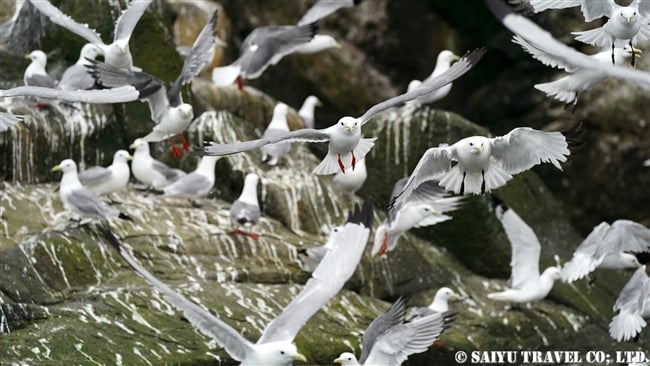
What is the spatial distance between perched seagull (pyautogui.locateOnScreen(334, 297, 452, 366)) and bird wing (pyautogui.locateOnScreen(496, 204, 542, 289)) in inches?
93.8

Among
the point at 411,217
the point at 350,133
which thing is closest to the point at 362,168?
the point at 411,217

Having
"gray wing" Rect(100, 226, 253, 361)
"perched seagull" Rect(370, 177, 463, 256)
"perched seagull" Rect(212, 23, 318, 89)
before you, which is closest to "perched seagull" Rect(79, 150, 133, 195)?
"perched seagull" Rect(370, 177, 463, 256)

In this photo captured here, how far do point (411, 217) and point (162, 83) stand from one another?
2.35m

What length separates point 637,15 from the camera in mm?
8977

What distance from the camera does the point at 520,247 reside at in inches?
432

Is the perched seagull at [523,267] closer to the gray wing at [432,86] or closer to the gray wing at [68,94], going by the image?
the gray wing at [432,86]

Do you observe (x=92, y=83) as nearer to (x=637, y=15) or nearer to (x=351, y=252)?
(x=351, y=252)

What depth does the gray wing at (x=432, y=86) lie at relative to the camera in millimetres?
8484

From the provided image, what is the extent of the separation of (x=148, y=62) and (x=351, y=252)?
172 inches

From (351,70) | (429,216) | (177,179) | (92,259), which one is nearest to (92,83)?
(177,179)

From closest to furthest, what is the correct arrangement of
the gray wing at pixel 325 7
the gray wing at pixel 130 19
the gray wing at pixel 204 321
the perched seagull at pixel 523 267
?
the gray wing at pixel 204 321
the gray wing at pixel 130 19
the perched seagull at pixel 523 267
the gray wing at pixel 325 7

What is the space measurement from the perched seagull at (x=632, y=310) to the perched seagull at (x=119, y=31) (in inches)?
169

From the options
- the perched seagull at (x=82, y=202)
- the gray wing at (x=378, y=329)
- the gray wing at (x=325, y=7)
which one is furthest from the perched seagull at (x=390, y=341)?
the gray wing at (x=325, y=7)

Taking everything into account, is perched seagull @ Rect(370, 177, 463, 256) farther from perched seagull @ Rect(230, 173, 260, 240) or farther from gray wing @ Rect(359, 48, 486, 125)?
gray wing @ Rect(359, 48, 486, 125)
